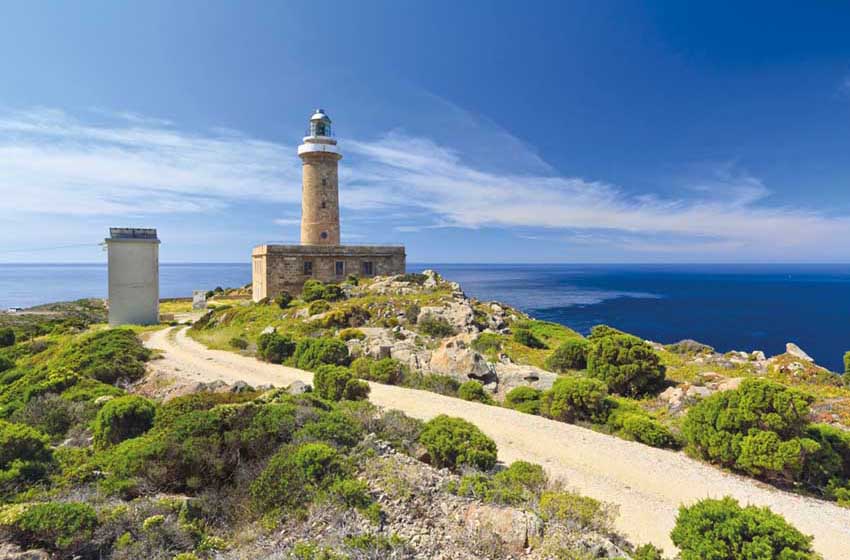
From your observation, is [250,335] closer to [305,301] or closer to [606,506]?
[305,301]

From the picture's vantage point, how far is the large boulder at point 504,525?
5535 millimetres

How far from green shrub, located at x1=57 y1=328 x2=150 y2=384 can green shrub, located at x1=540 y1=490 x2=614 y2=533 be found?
1461cm

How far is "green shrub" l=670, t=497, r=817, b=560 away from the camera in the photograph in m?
4.78

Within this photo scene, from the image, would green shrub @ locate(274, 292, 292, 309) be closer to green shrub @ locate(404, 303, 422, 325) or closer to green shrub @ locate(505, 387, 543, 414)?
green shrub @ locate(404, 303, 422, 325)

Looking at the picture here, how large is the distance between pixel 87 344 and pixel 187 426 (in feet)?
45.3

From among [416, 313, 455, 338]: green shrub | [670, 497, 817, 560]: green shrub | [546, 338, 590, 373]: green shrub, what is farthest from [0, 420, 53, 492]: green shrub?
[546, 338, 590, 373]: green shrub

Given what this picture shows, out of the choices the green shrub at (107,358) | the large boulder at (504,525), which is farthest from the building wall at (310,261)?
the large boulder at (504,525)

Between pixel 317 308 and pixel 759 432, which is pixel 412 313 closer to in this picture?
pixel 317 308

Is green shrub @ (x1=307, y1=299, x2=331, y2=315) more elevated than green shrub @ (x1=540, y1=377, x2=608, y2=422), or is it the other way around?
green shrub @ (x1=307, y1=299, x2=331, y2=315)

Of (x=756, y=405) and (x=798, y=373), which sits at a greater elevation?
(x=756, y=405)

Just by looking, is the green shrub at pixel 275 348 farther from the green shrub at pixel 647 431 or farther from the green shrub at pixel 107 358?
the green shrub at pixel 647 431

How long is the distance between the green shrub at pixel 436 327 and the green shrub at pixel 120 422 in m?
13.7

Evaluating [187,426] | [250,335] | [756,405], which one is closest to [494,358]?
[756,405]

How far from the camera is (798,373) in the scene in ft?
52.4
